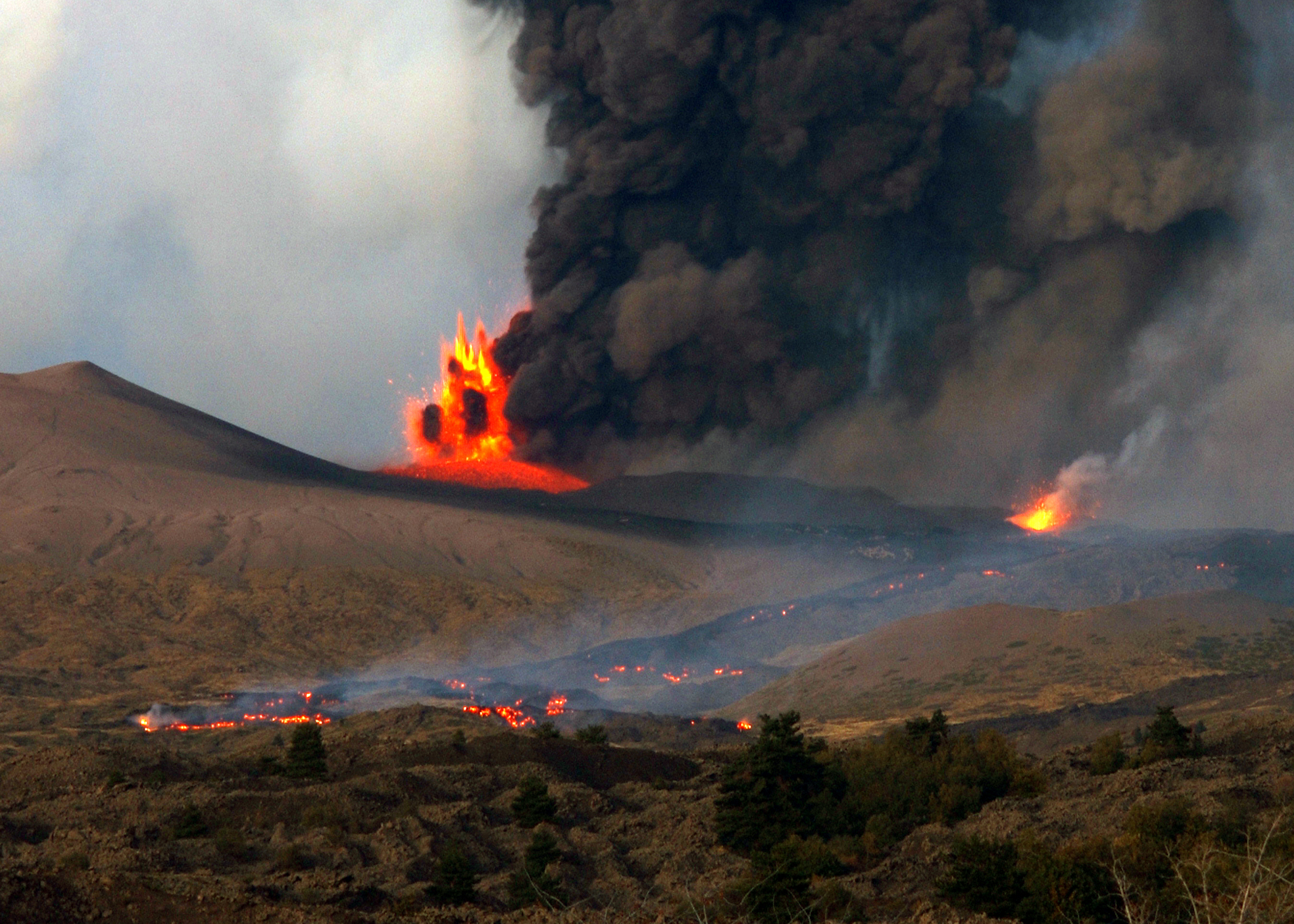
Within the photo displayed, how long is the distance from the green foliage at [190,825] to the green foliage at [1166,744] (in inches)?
919

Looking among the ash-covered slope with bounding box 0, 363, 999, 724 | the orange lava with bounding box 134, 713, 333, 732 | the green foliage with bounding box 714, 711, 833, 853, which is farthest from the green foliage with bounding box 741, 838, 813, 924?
the ash-covered slope with bounding box 0, 363, 999, 724

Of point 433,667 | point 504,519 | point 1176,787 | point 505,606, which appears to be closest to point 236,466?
point 504,519

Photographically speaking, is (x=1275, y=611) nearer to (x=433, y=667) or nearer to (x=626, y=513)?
(x=433, y=667)

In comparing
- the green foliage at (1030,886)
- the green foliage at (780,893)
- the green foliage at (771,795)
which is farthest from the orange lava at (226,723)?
the green foliage at (1030,886)

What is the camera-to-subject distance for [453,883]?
25188 millimetres

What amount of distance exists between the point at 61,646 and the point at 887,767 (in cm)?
7044

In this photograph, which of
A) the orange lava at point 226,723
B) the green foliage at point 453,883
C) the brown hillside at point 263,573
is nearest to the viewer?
the green foliage at point 453,883

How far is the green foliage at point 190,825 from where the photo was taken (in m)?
29.0

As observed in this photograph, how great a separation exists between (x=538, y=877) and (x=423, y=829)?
485cm

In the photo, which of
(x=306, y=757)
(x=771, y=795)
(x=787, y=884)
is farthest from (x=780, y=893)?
(x=306, y=757)

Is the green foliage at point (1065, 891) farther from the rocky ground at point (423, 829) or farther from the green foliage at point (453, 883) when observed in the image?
the green foliage at point (453, 883)

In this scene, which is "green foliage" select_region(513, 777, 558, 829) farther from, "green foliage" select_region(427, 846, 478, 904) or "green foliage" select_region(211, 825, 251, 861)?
"green foliage" select_region(427, 846, 478, 904)

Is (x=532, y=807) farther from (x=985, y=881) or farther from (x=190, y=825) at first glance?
(x=985, y=881)

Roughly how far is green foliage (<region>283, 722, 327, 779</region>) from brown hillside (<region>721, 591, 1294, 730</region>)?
3449 centimetres
